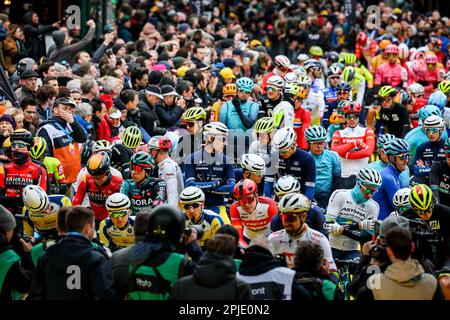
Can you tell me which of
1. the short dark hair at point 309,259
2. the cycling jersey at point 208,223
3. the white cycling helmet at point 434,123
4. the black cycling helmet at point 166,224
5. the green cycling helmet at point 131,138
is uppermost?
the white cycling helmet at point 434,123

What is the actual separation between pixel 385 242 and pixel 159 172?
15.6 feet

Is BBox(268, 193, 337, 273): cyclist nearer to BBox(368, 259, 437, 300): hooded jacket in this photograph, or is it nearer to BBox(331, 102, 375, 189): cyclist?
BBox(368, 259, 437, 300): hooded jacket

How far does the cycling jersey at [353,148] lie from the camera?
15.1 meters

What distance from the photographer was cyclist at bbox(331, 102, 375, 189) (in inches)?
593

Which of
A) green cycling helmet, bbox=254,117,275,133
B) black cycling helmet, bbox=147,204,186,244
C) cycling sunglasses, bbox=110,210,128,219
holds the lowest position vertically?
cycling sunglasses, bbox=110,210,128,219

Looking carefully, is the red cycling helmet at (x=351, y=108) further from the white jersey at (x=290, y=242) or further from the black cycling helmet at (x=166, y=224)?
the black cycling helmet at (x=166, y=224)

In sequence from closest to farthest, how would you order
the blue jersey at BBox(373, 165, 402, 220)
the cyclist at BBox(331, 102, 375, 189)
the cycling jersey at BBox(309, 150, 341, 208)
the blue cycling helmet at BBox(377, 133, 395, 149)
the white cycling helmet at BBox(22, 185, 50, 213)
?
the white cycling helmet at BBox(22, 185, 50, 213), the blue jersey at BBox(373, 165, 402, 220), the blue cycling helmet at BBox(377, 133, 395, 149), the cycling jersey at BBox(309, 150, 341, 208), the cyclist at BBox(331, 102, 375, 189)

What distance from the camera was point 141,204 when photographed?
1221cm

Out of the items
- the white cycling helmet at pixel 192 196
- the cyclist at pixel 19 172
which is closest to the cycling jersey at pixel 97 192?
the cyclist at pixel 19 172

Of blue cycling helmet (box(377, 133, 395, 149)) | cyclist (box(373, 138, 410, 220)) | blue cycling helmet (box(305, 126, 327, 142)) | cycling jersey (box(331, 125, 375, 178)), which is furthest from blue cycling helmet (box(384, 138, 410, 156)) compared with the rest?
cycling jersey (box(331, 125, 375, 178))

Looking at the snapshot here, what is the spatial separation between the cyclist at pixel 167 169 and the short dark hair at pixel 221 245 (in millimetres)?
4161

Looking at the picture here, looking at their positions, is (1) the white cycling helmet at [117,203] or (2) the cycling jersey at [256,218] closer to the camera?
(1) the white cycling helmet at [117,203]

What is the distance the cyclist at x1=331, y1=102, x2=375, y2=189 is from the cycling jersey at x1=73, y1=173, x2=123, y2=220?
378cm

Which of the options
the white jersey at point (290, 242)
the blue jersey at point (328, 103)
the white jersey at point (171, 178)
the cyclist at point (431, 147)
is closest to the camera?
the white jersey at point (290, 242)
